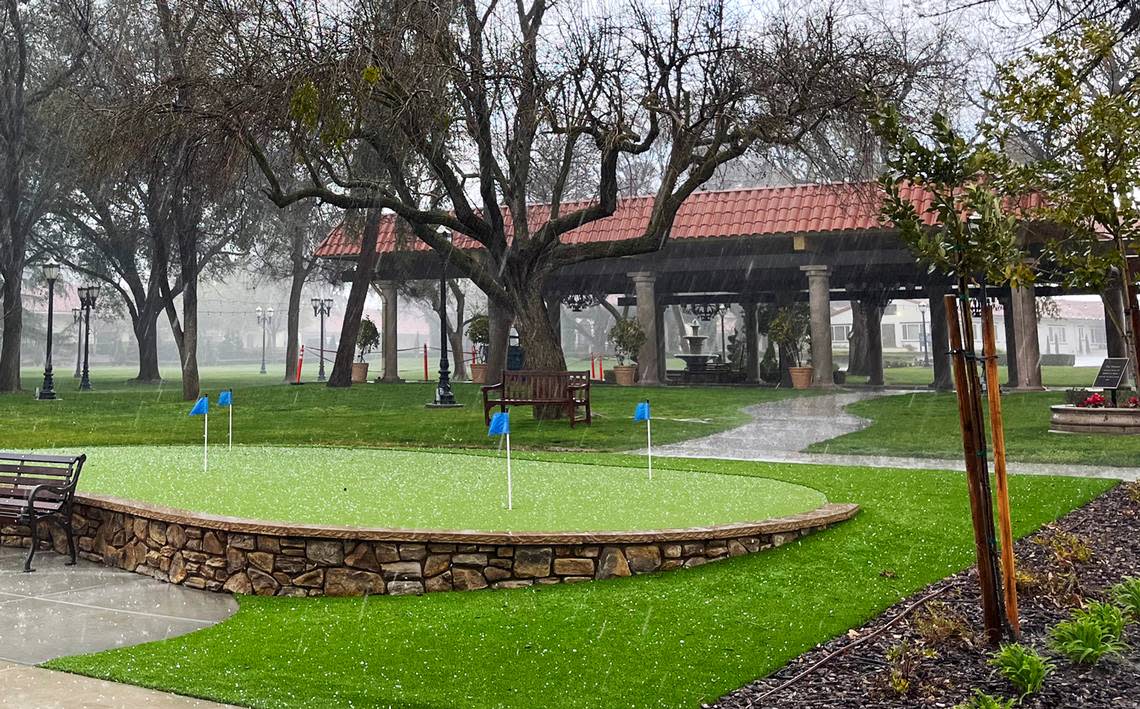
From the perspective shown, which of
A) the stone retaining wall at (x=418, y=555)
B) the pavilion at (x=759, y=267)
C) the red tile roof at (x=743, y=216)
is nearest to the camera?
the stone retaining wall at (x=418, y=555)

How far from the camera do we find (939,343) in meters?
26.8

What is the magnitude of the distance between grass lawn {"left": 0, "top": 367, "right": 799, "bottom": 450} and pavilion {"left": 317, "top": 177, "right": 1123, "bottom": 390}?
3054mm

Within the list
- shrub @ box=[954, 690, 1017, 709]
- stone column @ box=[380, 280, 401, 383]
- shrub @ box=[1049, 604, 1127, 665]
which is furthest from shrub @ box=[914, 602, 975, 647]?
stone column @ box=[380, 280, 401, 383]

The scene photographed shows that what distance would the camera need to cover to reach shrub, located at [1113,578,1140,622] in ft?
16.6

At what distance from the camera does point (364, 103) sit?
12.8 m

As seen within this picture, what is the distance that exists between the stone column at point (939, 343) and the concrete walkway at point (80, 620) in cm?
2154

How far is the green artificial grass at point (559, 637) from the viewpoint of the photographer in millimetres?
4520

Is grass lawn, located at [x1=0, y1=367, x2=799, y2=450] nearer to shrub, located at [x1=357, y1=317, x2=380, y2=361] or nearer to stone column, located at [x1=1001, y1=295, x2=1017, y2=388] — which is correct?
shrub, located at [x1=357, y1=317, x2=380, y2=361]

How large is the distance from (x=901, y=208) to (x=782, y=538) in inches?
111

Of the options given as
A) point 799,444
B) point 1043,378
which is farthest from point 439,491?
point 1043,378

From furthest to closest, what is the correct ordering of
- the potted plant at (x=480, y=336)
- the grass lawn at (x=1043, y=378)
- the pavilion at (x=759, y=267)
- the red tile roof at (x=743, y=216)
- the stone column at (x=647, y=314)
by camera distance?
the grass lawn at (x=1043, y=378) → the potted plant at (x=480, y=336) → the stone column at (x=647, y=314) → the pavilion at (x=759, y=267) → the red tile roof at (x=743, y=216)

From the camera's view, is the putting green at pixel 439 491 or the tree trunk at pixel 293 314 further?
the tree trunk at pixel 293 314

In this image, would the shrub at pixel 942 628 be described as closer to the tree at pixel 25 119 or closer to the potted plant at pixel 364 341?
the tree at pixel 25 119

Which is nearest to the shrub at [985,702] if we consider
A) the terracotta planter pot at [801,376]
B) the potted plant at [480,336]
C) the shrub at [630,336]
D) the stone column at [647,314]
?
the terracotta planter pot at [801,376]
